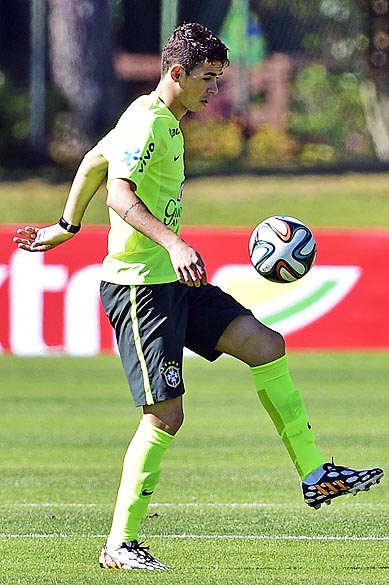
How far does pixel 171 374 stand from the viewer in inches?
246

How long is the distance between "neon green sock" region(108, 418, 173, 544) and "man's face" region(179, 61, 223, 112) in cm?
142

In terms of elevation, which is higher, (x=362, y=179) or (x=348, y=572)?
(x=348, y=572)

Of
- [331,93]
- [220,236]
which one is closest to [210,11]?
[331,93]

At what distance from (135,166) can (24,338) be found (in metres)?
9.81

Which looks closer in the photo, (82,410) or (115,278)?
(115,278)

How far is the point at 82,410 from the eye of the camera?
503 inches

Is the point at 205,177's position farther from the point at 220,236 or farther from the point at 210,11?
the point at 220,236

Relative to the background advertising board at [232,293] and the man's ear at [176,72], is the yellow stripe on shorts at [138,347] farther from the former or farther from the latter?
the background advertising board at [232,293]

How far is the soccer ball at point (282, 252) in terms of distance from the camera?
673cm

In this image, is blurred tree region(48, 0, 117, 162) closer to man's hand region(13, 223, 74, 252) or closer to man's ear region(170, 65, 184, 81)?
man's hand region(13, 223, 74, 252)

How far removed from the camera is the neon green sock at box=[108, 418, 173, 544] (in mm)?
6230

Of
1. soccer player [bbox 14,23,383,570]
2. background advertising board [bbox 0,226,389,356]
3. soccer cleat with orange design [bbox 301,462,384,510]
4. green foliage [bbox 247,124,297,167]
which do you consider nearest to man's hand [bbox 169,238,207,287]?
soccer player [bbox 14,23,383,570]

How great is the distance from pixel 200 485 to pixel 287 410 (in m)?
2.38

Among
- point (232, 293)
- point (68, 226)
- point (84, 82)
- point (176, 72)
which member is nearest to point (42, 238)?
point (68, 226)
